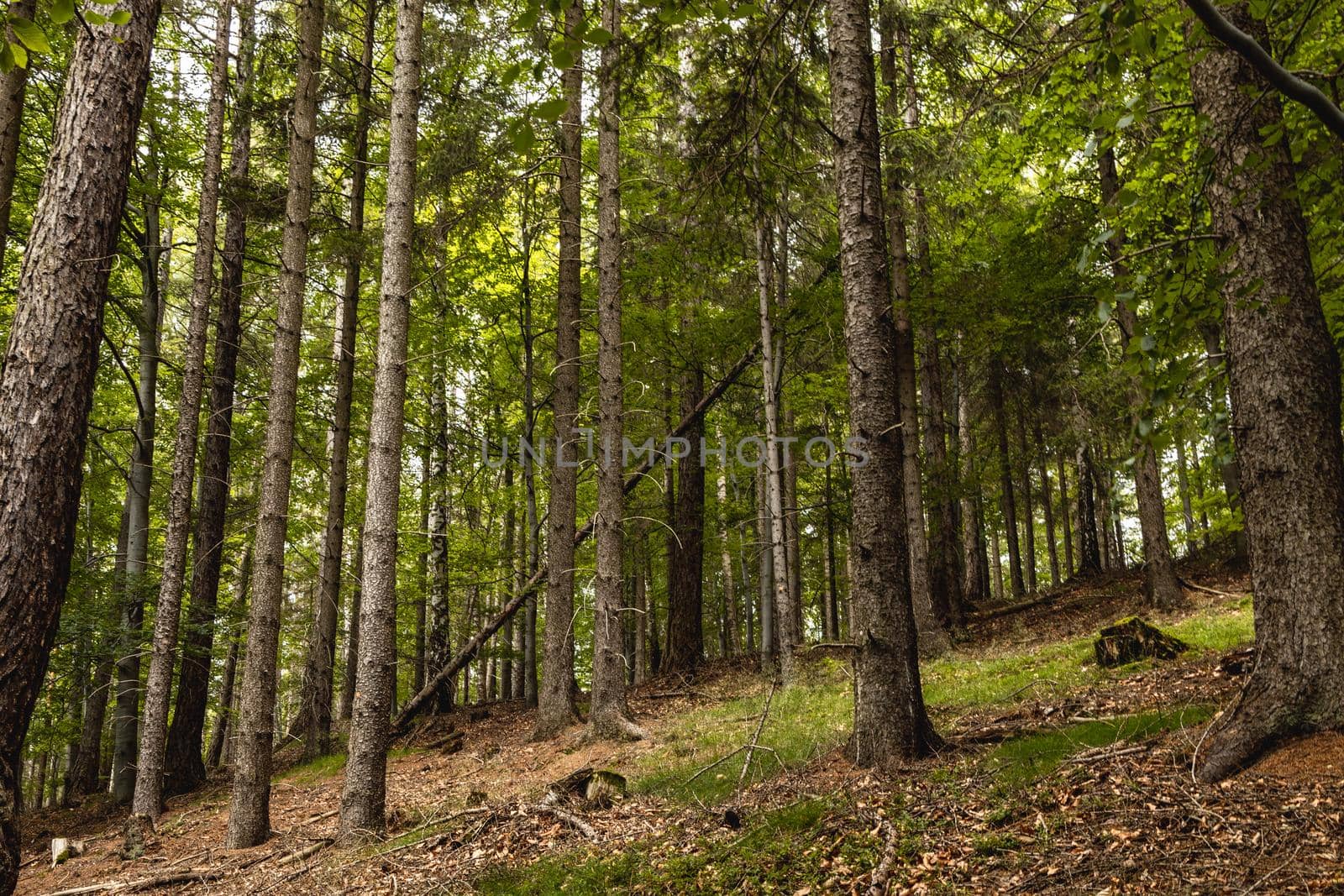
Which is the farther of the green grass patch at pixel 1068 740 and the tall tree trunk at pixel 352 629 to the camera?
the tall tree trunk at pixel 352 629

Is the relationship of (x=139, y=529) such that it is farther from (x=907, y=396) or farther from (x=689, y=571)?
(x=907, y=396)

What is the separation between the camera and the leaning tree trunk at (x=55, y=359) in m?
4.47

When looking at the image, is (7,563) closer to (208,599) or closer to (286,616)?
(208,599)

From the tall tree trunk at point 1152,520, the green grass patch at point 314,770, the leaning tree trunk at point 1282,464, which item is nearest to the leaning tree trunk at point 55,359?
the leaning tree trunk at point 1282,464

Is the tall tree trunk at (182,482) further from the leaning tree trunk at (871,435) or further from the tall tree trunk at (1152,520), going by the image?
the tall tree trunk at (1152,520)

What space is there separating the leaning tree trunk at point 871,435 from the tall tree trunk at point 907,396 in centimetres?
666

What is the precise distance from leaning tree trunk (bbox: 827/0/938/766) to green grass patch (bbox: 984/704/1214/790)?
0.62m

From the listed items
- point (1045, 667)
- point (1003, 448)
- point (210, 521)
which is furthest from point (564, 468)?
point (1003, 448)

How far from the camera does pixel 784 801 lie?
18.9 feet

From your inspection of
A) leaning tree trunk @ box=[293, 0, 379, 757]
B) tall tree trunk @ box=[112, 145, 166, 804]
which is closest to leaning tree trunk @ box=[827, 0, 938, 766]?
leaning tree trunk @ box=[293, 0, 379, 757]

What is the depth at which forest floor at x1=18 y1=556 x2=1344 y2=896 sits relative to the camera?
4.02 m

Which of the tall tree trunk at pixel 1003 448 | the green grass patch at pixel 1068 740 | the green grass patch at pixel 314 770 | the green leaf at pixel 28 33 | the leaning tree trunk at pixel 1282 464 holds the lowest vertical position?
the green grass patch at pixel 314 770

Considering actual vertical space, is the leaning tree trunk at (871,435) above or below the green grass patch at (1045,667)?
above

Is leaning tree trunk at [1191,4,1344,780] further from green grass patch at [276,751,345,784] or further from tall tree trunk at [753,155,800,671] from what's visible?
green grass patch at [276,751,345,784]
